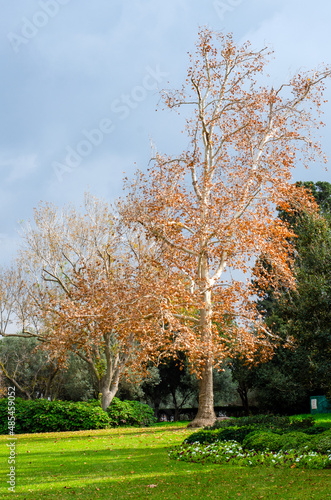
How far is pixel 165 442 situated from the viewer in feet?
42.7

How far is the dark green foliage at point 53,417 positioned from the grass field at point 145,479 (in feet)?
27.6

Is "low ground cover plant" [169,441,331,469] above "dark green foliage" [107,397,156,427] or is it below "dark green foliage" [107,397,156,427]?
above

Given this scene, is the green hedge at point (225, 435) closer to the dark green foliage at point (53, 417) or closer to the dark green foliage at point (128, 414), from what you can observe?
the dark green foliage at point (53, 417)

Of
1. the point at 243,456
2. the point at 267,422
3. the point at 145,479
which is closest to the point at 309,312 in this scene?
the point at 267,422

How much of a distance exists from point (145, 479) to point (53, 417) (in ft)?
42.3

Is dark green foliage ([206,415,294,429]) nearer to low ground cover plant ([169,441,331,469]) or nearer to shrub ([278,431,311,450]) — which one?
shrub ([278,431,311,450])

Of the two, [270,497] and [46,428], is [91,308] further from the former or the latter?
[270,497]

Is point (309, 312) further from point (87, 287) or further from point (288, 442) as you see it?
point (87, 287)

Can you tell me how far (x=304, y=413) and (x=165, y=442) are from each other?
14.9m

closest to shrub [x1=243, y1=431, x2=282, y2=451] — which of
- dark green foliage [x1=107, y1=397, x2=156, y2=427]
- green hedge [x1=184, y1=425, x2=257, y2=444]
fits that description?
green hedge [x1=184, y1=425, x2=257, y2=444]

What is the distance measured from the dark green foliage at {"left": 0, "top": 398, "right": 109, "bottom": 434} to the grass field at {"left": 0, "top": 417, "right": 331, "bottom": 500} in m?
8.43

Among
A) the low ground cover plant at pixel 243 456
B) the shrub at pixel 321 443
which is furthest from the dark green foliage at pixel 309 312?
the low ground cover plant at pixel 243 456

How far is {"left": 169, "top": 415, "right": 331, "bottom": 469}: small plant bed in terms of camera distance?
29.2ft

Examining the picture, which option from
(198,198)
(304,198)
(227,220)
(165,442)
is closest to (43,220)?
(198,198)
